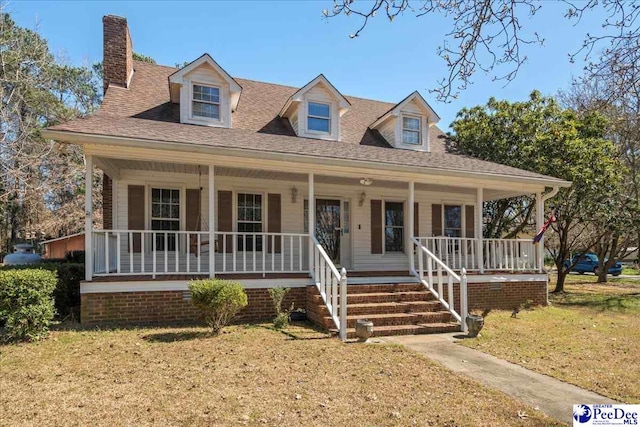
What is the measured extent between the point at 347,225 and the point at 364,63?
7416mm

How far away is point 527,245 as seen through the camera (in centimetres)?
1132

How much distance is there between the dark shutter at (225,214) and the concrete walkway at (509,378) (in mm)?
4944

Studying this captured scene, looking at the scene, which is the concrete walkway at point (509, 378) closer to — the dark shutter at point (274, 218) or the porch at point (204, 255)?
the porch at point (204, 255)

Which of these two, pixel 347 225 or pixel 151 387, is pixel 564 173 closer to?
pixel 347 225

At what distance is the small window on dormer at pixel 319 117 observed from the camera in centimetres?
1175

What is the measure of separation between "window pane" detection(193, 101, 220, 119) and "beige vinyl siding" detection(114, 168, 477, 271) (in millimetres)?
1761

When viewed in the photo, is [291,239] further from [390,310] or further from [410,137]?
[410,137]

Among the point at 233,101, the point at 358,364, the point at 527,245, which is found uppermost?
the point at 233,101

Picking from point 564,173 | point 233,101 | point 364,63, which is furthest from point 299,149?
point 564,173

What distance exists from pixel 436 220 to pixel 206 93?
7.72 meters

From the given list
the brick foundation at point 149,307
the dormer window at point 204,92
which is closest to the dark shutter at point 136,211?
the brick foundation at point 149,307

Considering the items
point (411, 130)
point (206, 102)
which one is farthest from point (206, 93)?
point (411, 130)

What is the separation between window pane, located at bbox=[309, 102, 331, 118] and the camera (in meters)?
11.8

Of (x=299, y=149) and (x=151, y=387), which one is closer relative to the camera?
(x=151, y=387)
